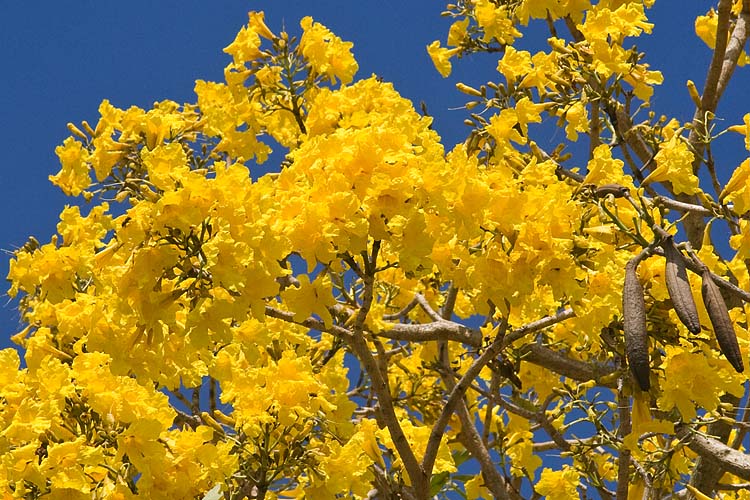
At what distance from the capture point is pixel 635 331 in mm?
2414

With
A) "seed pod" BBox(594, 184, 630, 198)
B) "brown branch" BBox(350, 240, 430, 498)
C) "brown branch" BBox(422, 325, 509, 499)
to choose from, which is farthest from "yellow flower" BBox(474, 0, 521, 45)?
"seed pod" BBox(594, 184, 630, 198)

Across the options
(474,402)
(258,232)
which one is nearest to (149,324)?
(258,232)

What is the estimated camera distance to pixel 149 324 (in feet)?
9.87

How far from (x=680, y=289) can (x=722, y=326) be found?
5.5 inches

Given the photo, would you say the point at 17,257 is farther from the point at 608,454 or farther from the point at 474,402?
the point at 608,454

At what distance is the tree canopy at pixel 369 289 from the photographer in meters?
2.89

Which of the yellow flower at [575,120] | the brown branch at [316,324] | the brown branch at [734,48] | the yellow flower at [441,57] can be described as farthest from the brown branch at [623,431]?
the yellow flower at [441,57]

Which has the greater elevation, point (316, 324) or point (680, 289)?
point (316, 324)

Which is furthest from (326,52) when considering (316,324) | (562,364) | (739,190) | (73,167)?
(739,190)

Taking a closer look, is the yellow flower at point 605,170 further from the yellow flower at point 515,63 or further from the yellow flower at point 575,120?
the yellow flower at point 515,63

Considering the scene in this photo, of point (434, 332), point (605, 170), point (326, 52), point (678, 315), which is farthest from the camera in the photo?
point (326, 52)

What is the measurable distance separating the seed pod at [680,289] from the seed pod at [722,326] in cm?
6

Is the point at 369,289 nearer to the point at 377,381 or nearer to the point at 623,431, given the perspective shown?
the point at 377,381

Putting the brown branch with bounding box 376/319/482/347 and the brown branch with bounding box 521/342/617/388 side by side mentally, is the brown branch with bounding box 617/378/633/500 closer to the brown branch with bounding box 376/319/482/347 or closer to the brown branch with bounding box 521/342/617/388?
the brown branch with bounding box 521/342/617/388
